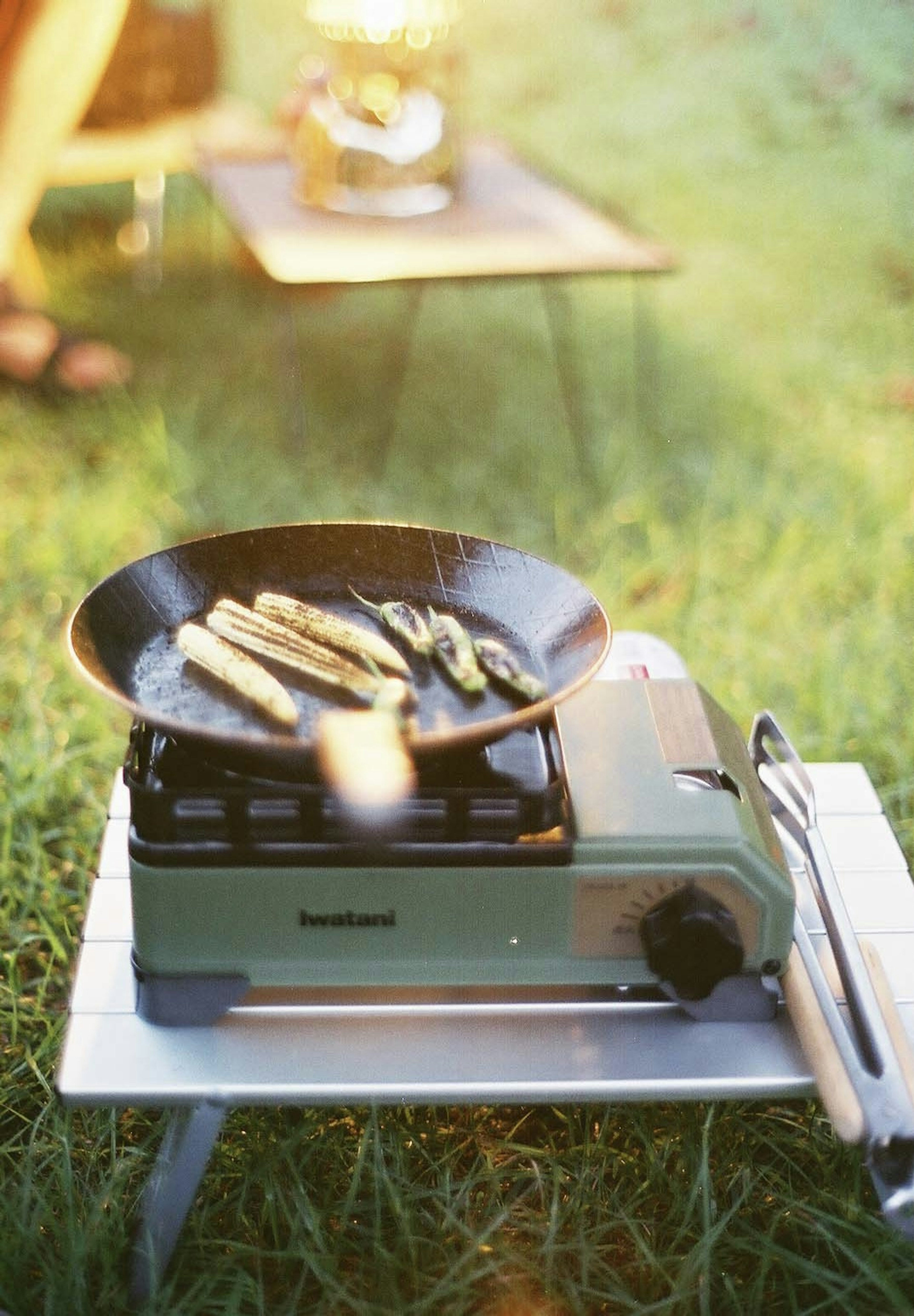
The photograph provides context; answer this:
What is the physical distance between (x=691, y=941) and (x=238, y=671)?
637 millimetres

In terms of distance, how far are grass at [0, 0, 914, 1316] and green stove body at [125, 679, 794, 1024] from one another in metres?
0.38

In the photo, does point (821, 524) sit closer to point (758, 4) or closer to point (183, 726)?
point (758, 4)

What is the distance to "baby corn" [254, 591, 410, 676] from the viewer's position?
1.72 meters

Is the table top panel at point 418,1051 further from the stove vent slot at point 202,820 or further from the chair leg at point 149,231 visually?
the chair leg at point 149,231

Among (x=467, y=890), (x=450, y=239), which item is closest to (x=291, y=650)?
(x=467, y=890)

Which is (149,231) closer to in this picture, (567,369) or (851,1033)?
(567,369)

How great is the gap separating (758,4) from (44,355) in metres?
3.13

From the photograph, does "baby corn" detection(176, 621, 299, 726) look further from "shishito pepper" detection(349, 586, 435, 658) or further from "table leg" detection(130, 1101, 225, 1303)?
"table leg" detection(130, 1101, 225, 1303)

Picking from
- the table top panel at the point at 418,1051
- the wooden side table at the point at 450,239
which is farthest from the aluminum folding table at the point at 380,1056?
the wooden side table at the point at 450,239

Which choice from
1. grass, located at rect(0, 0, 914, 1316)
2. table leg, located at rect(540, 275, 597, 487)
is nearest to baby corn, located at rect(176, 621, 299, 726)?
grass, located at rect(0, 0, 914, 1316)

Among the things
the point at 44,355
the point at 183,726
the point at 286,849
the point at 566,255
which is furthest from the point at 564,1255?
the point at 44,355

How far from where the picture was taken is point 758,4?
534 cm

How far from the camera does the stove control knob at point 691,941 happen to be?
158 centimetres

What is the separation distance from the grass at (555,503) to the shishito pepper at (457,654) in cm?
66
